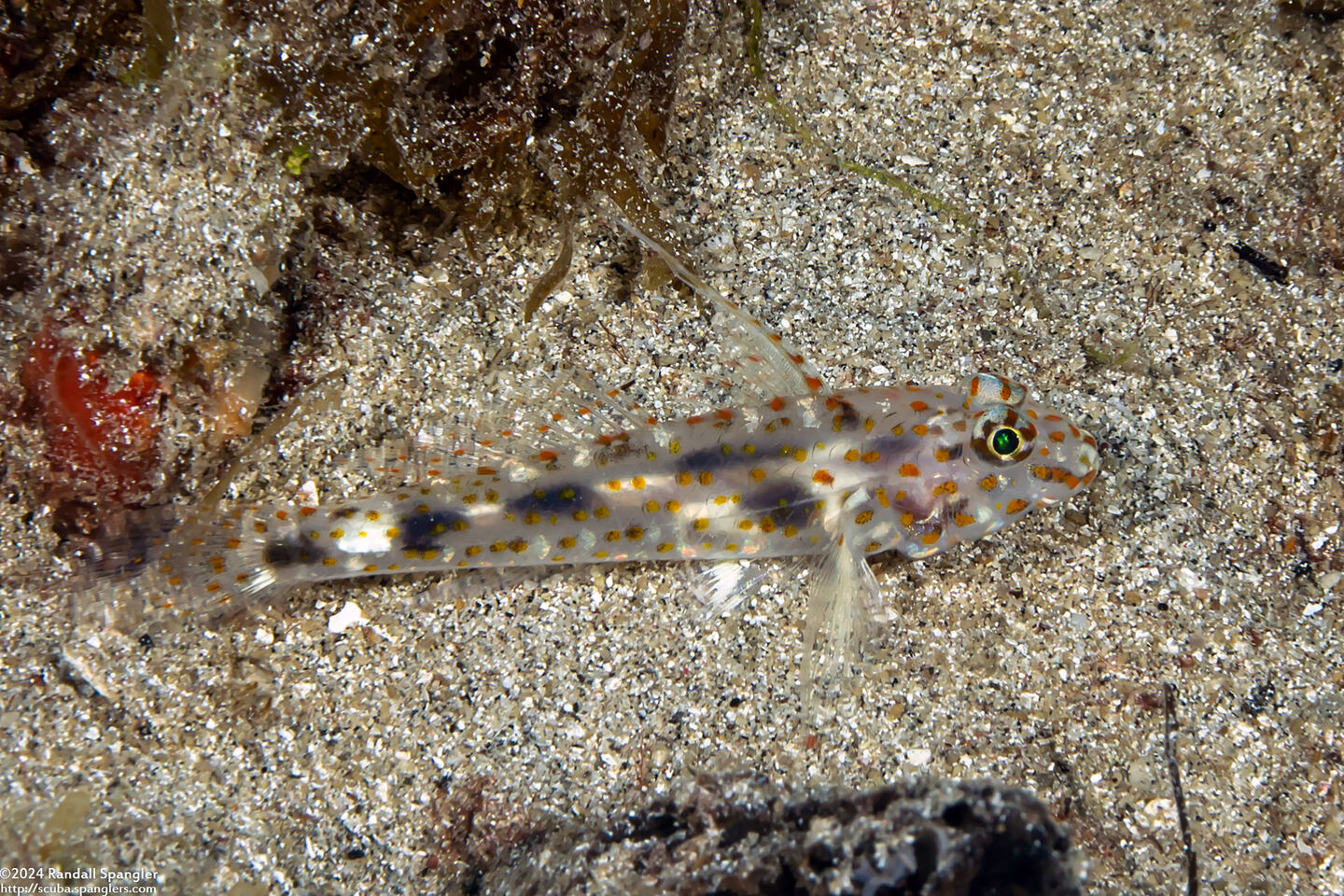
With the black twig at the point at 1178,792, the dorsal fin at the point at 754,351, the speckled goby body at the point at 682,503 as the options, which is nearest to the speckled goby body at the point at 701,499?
the speckled goby body at the point at 682,503

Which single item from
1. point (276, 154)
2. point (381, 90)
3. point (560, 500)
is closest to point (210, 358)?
point (276, 154)

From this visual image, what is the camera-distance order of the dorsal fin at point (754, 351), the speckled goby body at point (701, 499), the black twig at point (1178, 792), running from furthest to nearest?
the dorsal fin at point (754, 351)
the speckled goby body at point (701, 499)
the black twig at point (1178, 792)

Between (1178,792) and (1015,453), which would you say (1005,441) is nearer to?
(1015,453)

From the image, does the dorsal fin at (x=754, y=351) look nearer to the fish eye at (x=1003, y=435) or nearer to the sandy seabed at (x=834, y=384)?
the sandy seabed at (x=834, y=384)

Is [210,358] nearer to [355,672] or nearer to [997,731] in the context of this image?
[355,672]

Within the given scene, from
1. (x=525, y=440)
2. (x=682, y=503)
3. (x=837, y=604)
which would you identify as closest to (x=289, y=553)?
(x=525, y=440)

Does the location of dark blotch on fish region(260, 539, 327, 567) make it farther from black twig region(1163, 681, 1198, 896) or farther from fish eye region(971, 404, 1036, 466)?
black twig region(1163, 681, 1198, 896)
